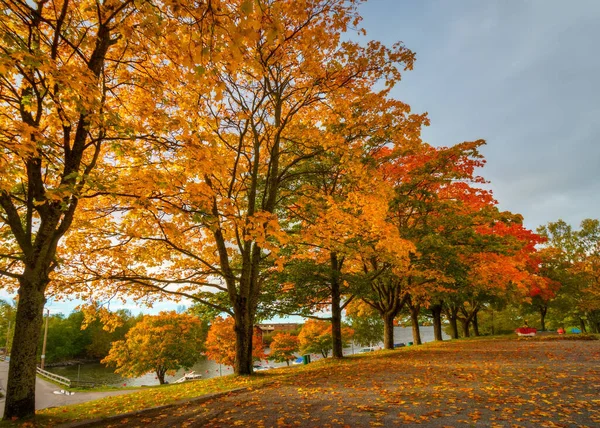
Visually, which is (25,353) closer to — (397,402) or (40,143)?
(40,143)

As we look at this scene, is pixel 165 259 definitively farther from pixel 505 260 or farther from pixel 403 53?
pixel 505 260

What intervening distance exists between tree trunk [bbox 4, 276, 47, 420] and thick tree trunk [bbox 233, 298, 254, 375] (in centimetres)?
534

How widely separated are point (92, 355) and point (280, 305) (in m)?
85.9

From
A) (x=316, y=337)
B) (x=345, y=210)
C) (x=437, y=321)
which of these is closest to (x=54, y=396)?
(x=316, y=337)

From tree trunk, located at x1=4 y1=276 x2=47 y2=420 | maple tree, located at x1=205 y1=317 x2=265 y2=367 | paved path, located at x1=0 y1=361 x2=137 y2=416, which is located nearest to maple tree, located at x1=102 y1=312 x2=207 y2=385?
maple tree, located at x1=205 y1=317 x2=265 y2=367

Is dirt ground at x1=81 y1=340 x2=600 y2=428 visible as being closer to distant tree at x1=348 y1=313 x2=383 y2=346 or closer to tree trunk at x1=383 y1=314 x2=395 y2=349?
tree trunk at x1=383 y1=314 x2=395 y2=349

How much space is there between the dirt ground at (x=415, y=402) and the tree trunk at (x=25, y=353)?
1830 millimetres

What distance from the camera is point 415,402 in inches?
232

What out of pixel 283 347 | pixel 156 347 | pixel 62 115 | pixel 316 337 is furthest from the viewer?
pixel 283 347

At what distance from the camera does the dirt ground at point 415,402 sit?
490cm

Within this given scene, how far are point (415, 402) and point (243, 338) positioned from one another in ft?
20.5

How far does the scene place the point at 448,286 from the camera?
2109 centimetres

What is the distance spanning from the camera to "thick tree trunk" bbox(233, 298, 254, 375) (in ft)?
34.9

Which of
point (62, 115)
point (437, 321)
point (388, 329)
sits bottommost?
point (437, 321)
